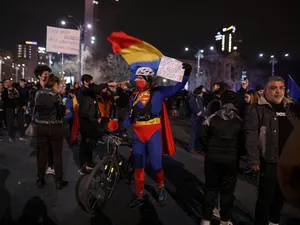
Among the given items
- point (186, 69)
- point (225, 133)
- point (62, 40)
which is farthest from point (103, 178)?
point (62, 40)

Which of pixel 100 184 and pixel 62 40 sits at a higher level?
pixel 62 40

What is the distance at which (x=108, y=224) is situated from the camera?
3.89 m

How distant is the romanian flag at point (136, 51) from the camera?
5016 millimetres

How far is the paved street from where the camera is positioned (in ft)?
13.4

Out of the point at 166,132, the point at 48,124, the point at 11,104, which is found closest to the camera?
the point at 166,132

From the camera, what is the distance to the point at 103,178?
4.37m

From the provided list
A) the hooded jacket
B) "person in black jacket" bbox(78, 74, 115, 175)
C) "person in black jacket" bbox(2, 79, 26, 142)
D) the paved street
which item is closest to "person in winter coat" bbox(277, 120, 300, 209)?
the hooded jacket

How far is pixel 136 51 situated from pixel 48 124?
211 cm

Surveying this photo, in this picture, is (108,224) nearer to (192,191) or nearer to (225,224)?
(225,224)

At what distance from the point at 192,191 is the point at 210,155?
6.08 feet

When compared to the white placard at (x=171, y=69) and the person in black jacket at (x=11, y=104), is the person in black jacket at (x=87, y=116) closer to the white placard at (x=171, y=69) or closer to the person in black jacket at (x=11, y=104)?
the white placard at (x=171, y=69)

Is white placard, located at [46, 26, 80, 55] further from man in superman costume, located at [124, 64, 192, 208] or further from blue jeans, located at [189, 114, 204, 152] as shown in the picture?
man in superman costume, located at [124, 64, 192, 208]

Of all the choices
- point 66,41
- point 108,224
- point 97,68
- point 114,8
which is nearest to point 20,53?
point 114,8

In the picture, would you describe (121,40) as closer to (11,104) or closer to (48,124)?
(48,124)
